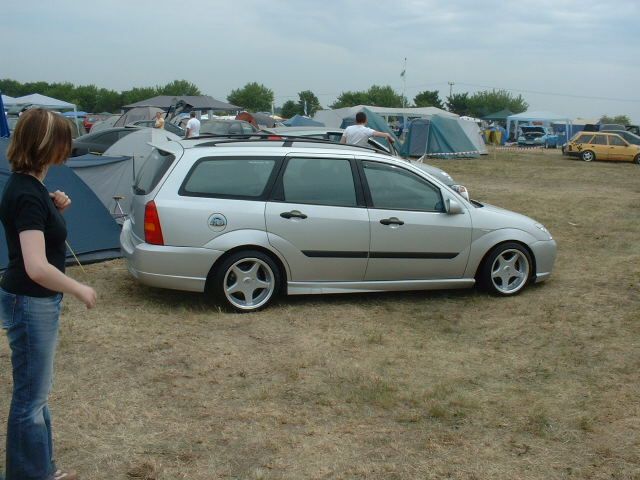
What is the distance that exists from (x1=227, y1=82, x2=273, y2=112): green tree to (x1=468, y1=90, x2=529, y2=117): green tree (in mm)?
30076

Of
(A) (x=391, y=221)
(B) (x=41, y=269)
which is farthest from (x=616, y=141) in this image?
(B) (x=41, y=269)

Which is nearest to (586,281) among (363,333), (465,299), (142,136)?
(465,299)

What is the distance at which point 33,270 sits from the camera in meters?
2.79

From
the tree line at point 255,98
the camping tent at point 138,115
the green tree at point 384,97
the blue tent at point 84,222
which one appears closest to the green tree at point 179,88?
the tree line at point 255,98

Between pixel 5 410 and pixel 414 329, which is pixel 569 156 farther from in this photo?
pixel 5 410

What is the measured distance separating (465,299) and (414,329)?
1.15 meters

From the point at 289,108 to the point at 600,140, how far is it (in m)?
74.1

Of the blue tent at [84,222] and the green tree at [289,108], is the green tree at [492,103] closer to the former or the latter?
the green tree at [289,108]

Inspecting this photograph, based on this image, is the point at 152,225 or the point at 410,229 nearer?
the point at 152,225

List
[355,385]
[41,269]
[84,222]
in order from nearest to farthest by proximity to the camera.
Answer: [41,269]
[355,385]
[84,222]

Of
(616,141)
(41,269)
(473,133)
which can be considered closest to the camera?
(41,269)

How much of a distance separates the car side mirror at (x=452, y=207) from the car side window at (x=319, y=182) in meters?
0.93

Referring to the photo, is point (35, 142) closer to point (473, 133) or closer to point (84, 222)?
point (84, 222)

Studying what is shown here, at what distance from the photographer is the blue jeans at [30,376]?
299cm
